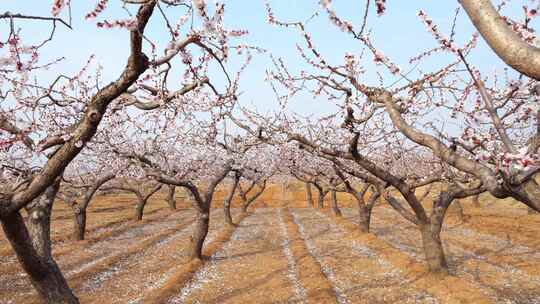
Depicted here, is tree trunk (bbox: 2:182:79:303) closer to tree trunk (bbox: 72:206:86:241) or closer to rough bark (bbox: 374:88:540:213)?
rough bark (bbox: 374:88:540:213)

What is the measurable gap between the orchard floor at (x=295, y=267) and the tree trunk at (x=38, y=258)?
5011 mm

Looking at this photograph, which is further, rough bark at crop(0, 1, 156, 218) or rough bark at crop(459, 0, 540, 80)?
rough bark at crop(0, 1, 156, 218)

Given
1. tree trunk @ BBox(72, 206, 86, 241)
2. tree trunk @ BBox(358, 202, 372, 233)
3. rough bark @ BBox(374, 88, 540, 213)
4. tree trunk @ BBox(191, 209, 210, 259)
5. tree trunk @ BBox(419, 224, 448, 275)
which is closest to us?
rough bark @ BBox(374, 88, 540, 213)

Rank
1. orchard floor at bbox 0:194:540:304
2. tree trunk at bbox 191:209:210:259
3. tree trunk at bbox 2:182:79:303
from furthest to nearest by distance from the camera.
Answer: tree trunk at bbox 191:209:210:259 → orchard floor at bbox 0:194:540:304 → tree trunk at bbox 2:182:79:303

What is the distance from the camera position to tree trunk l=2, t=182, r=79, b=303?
6094mm

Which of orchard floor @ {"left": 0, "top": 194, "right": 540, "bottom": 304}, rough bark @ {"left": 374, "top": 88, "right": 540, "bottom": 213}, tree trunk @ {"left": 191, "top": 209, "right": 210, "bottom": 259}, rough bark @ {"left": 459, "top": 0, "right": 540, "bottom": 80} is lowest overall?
orchard floor @ {"left": 0, "top": 194, "right": 540, "bottom": 304}

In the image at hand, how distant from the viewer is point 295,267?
55.3ft

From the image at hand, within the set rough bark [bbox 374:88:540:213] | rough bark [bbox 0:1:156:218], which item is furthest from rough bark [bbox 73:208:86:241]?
rough bark [bbox 374:88:540:213]

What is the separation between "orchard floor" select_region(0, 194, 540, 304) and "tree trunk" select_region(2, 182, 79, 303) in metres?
5.01

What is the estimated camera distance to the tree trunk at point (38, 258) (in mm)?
6094

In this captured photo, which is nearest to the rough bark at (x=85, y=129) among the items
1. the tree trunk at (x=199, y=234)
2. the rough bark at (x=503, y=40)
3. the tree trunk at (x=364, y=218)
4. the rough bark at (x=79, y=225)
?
the rough bark at (x=503, y=40)

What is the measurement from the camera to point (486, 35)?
2.74m

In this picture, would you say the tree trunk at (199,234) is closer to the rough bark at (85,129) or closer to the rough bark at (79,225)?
the rough bark at (79,225)

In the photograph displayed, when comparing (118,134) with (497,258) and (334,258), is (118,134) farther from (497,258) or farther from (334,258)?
(497,258)
